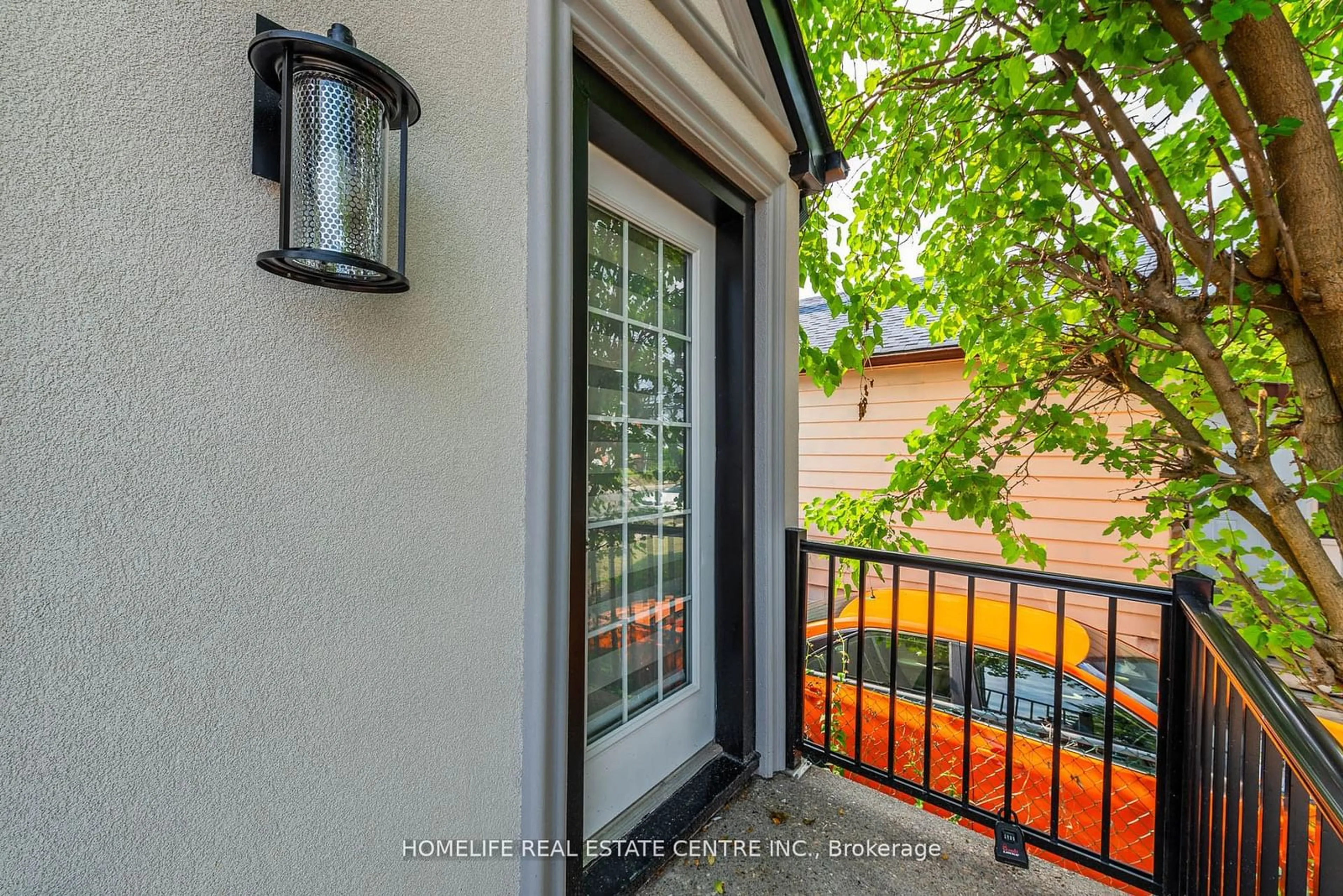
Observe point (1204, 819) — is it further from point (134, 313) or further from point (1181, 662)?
point (134, 313)

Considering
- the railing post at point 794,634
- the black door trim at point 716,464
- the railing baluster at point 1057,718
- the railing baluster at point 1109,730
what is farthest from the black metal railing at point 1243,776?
the black door trim at point 716,464

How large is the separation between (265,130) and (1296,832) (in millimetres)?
1797

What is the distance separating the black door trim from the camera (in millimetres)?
1312

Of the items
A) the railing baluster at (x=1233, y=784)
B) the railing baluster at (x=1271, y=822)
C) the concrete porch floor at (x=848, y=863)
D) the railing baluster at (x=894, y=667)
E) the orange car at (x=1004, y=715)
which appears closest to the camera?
the railing baluster at (x=1271, y=822)

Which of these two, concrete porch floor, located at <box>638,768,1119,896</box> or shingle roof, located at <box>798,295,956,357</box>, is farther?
shingle roof, located at <box>798,295,956,357</box>

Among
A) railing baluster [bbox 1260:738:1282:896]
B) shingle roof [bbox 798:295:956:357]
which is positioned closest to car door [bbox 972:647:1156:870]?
railing baluster [bbox 1260:738:1282:896]

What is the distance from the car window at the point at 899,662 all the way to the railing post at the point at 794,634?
0.85m

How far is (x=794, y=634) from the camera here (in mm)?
2098

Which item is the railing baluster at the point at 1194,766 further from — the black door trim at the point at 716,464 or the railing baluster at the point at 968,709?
the black door trim at the point at 716,464

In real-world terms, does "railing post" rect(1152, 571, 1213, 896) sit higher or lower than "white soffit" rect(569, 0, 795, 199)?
lower

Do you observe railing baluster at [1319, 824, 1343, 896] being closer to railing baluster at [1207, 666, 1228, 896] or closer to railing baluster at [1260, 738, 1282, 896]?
railing baluster at [1260, 738, 1282, 896]

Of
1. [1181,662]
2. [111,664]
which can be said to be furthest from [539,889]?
[1181,662]

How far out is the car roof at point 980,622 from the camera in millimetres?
2965

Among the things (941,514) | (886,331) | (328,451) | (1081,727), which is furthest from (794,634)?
(886,331)
